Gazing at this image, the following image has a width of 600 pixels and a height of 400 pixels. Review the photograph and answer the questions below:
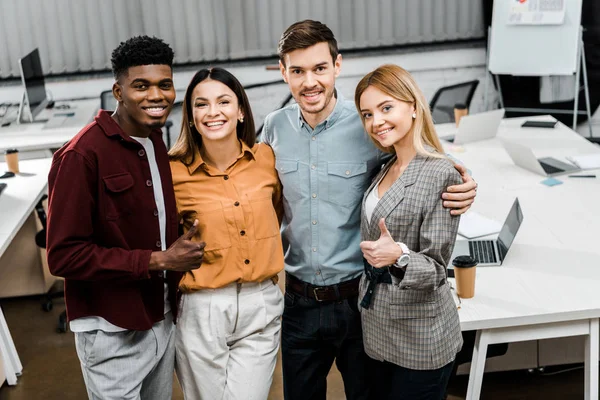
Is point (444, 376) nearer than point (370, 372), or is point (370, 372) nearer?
point (444, 376)

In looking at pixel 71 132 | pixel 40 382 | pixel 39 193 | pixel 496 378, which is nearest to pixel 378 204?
pixel 496 378

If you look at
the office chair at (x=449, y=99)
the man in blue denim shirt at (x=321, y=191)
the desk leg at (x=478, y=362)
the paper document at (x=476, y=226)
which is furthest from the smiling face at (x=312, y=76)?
the office chair at (x=449, y=99)

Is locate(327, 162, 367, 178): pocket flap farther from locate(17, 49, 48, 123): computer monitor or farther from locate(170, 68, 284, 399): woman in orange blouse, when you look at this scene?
locate(17, 49, 48, 123): computer monitor

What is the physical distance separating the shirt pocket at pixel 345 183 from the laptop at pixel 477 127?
239 cm

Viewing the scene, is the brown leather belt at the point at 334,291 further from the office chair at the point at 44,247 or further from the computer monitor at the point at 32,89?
the computer monitor at the point at 32,89

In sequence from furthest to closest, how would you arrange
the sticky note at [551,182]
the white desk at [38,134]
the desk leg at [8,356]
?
the white desk at [38,134]
the sticky note at [551,182]
the desk leg at [8,356]

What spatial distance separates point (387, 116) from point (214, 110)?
50cm

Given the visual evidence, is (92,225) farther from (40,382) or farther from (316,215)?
(40,382)

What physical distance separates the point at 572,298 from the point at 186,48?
15.5ft

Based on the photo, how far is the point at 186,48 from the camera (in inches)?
261

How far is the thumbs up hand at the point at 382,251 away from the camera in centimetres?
205

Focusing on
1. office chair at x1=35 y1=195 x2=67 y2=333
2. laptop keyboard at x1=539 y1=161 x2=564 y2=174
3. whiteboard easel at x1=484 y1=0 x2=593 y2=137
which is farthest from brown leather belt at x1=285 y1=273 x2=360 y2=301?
whiteboard easel at x1=484 y1=0 x2=593 y2=137

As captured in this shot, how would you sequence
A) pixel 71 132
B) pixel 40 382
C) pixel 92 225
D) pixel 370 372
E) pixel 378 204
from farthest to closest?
pixel 71 132 < pixel 40 382 < pixel 370 372 < pixel 378 204 < pixel 92 225

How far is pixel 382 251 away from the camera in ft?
6.72
